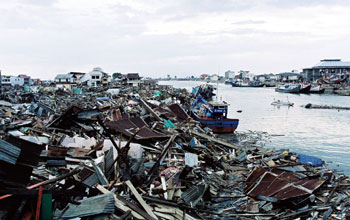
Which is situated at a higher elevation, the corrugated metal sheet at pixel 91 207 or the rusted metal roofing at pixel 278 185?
the corrugated metal sheet at pixel 91 207

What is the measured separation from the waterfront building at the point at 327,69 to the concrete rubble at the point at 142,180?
106 metres

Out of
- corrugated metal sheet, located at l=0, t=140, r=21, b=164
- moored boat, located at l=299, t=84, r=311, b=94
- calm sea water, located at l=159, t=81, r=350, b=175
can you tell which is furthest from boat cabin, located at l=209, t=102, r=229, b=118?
moored boat, located at l=299, t=84, r=311, b=94

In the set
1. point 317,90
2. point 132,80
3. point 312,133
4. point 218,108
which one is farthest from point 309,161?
point 317,90

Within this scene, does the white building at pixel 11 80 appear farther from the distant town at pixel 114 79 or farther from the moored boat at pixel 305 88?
the moored boat at pixel 305 88

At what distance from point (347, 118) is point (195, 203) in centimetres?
3646

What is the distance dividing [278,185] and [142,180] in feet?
16.2

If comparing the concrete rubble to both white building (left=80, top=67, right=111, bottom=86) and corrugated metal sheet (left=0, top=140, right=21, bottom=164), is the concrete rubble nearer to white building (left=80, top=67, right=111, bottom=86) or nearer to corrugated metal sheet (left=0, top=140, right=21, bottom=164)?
corrugated metal sheet (left=0, top=140, right=21, bottom=164)

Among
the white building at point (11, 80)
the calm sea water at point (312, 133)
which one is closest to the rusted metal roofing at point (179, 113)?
the calm sea water at point (312, 133)

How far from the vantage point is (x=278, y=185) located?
32.9 feet

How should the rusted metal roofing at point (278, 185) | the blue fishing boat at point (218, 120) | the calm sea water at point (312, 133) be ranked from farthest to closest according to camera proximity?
1. the blue fishing boat at point (218, 120)
2. the calm sea water at point (312, 133)
3. the rusted metal roofing at point (278, 185)

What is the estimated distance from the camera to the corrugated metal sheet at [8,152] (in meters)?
5.21

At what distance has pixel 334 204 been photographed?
925cm

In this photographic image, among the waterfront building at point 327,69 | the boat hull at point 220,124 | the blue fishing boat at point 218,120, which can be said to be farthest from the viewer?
the waterfront building at point 327,69

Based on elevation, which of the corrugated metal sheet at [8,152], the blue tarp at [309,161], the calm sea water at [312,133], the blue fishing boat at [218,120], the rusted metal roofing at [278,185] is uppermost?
the corrugated metal sheet at [8,152]
